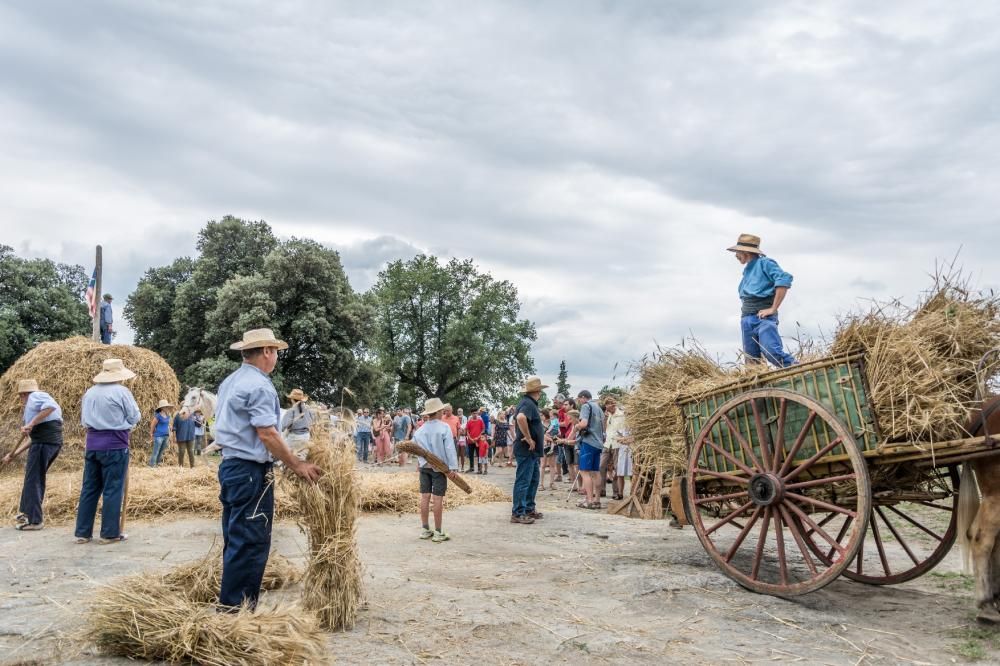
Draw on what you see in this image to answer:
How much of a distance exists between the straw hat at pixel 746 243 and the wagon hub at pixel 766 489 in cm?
254

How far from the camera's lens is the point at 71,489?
11.0 m

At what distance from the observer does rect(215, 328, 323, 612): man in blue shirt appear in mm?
4789

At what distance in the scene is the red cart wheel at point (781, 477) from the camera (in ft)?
17.9

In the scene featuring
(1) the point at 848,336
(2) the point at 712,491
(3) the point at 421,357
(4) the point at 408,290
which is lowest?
(2) the point at 712,491

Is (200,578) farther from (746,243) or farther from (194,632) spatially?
(746,243)

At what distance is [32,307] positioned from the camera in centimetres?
4075

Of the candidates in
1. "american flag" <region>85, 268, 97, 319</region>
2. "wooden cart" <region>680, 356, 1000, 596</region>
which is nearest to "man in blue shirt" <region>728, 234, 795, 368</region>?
"wooden cart" <region>680, 356, 1000, 596</region>

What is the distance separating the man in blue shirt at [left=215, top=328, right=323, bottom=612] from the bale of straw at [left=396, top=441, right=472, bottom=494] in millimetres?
3273

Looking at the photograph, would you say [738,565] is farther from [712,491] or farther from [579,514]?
[579,514]

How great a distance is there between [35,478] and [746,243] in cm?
905

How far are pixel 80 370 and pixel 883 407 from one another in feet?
54.4

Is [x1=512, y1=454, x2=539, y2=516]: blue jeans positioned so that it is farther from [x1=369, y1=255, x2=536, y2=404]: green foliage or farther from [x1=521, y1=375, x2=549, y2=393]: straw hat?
[x1=369, y1=255, x2=536, y2=404]: green foliage

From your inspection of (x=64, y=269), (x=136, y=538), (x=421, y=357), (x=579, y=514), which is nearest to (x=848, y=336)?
(x=579, y=514)

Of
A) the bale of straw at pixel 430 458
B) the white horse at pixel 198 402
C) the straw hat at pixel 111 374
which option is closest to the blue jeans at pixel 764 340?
the bale of straw at pixel 430 458
